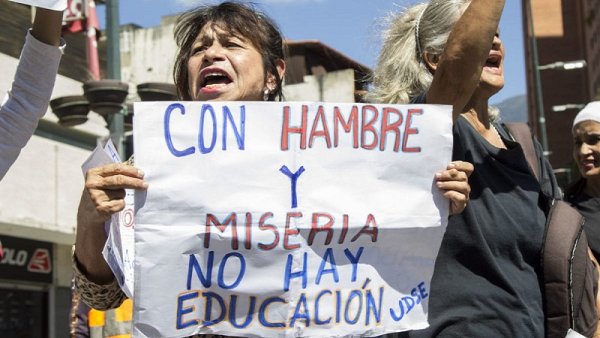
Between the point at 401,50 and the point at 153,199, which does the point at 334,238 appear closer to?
the point at 153,199

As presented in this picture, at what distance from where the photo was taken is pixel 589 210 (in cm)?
441

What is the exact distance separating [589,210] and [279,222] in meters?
2.10

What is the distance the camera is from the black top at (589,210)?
4180mm

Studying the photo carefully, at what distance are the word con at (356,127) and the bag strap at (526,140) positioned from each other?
→ 611 millimetres

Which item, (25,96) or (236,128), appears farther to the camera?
(25,96)

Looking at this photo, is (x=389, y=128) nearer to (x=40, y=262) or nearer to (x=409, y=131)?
(x=409, y=131)

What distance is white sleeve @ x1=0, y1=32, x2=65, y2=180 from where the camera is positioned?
2898mm

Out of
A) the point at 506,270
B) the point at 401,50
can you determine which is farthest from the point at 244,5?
the point at 506,270

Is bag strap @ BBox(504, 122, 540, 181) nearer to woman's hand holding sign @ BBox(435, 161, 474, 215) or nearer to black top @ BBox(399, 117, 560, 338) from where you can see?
black top @ BBox(399, 117, 560, 338)

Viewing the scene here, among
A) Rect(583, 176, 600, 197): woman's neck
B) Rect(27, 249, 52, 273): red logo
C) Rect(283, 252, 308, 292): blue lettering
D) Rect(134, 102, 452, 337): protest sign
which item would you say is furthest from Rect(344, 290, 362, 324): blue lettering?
Rect(27, 249, 52, 273): red logo

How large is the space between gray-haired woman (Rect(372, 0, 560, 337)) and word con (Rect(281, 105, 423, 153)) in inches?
6.9

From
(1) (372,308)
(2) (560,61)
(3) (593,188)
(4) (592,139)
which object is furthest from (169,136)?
(2) (560,61)

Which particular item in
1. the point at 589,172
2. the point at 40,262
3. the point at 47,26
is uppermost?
the point at 47,26

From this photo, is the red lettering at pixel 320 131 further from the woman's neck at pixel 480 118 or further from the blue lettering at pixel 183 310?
the woman's neck at pixel 480 118
